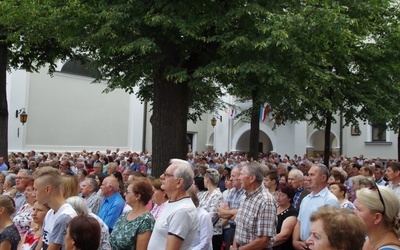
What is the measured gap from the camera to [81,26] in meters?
11.3

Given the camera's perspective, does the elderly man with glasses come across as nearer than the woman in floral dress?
Yes

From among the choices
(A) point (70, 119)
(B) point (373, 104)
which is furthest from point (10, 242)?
(A) point (70, 119)

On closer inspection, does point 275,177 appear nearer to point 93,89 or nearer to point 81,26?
point 81,26

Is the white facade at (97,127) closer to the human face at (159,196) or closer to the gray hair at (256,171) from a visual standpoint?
the human face at (159,196)

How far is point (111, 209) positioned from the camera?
23.5 ft

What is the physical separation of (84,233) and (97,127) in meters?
31.1

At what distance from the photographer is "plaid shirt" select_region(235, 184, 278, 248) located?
17.5ft

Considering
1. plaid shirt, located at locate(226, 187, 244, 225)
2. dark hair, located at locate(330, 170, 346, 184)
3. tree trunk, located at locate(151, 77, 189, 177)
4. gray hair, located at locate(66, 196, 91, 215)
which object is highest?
tree trunk, located at locate(151, 77, 189, 177)

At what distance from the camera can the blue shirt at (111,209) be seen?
7.13 meters

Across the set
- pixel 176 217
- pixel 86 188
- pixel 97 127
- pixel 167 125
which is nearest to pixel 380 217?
pixel 176 217

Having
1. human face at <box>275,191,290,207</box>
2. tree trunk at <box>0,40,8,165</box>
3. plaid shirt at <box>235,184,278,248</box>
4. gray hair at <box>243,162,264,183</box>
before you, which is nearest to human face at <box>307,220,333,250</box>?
plaid shirt at <box>235,184,278,248</box>

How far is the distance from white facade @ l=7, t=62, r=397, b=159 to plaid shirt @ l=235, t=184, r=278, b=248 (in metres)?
26.2

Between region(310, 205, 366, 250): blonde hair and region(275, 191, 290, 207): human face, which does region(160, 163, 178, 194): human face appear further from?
region(275, 191, 290, 207): human face

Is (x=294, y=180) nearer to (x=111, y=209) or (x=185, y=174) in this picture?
(x=111, y=209)
